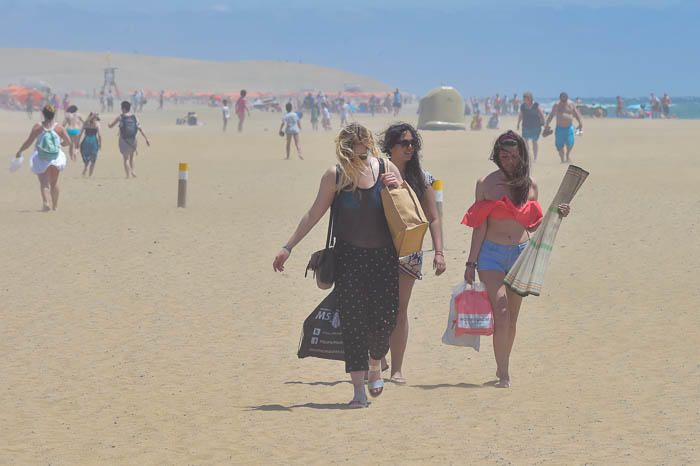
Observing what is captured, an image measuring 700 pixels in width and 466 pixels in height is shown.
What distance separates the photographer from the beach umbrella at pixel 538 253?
799 centimetres

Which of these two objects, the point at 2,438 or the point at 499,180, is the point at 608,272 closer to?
the point at 499,180

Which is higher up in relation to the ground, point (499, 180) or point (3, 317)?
point (499, 180)

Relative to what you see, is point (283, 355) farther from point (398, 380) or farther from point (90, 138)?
point (90, 138)

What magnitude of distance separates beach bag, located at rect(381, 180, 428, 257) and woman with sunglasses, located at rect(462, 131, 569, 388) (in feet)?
2.24

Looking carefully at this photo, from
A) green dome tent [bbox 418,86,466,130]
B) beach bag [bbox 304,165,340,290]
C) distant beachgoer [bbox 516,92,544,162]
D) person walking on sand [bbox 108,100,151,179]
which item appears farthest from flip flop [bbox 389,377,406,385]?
Answer: green dome tent [bbox 418,86,466,130]

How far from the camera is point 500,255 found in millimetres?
8180

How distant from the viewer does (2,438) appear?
713 cm

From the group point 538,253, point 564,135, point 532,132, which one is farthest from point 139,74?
point 538,253

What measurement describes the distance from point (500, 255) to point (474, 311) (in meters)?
0.38

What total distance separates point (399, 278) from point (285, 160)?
26178 millimetres

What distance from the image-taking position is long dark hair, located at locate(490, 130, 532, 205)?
803 centimetres

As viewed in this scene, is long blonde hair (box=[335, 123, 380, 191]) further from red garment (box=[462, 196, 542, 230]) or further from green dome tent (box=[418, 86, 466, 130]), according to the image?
green dome tent (box=[418, 86, 466, 130])

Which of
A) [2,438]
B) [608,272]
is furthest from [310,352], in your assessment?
[608,272]

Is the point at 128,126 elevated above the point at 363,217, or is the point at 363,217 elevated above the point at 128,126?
the point at 363,217
